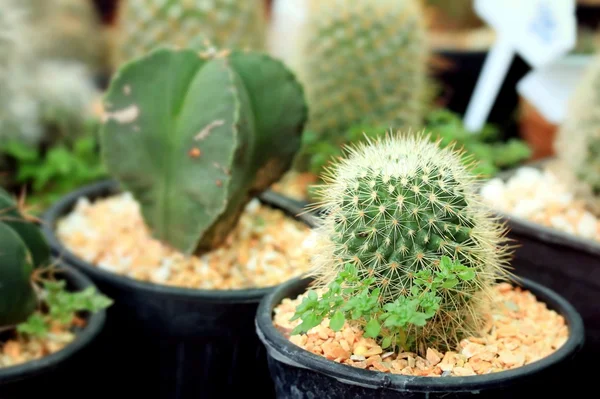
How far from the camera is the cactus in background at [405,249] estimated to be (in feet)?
3.63

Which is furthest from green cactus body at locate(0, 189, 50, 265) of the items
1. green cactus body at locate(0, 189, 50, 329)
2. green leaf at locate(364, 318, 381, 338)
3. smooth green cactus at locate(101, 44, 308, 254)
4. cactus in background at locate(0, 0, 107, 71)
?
cactus in background at locate(0, 0, 107, 71)

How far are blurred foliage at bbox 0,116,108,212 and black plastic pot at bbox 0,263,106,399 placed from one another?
2.94 feet

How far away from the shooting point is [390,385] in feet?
3.42

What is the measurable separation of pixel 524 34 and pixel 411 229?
1.46m

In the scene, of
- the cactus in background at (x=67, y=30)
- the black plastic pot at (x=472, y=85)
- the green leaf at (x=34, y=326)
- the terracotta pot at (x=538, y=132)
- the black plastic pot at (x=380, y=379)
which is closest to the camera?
the black plastic pot at (x=380, y=379)

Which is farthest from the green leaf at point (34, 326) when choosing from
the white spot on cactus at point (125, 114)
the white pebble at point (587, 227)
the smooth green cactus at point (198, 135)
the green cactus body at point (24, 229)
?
the white pebble at point (587, 227)

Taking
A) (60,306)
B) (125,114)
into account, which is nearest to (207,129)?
(125,114)

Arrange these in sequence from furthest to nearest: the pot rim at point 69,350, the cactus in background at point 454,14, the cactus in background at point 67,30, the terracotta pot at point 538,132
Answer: the cactus in background at point 454,14
the cactus in background at point 67,30
the terracotta pot at point 538,132
the pot rim at point 69,350

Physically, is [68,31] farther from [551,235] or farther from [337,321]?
[337,321]

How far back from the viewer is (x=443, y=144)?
6.73 feet

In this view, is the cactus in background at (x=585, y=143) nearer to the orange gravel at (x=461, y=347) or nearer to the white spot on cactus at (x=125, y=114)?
the orange gravel at (x=461, y=347)

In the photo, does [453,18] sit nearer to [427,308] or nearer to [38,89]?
[38,89]

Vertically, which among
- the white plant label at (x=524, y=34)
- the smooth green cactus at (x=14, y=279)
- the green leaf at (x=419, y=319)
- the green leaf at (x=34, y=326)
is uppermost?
the white plant label at (x=524, y=34)

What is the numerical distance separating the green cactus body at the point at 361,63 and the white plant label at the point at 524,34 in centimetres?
34
